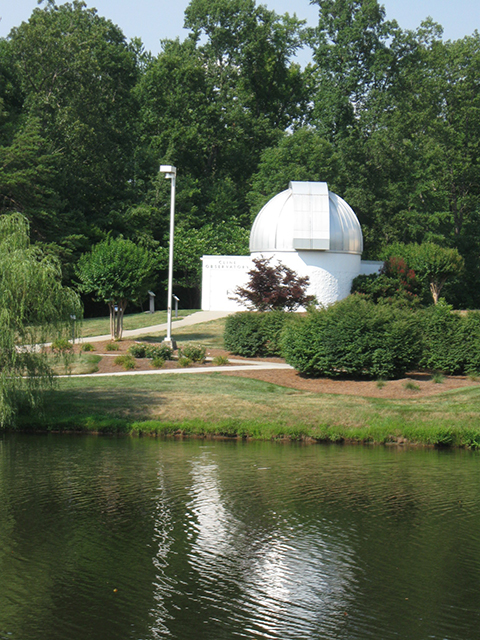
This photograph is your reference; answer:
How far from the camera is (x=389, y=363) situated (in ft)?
83.6

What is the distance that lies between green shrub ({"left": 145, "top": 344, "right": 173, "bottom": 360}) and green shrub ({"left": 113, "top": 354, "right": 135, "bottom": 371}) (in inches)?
38.4

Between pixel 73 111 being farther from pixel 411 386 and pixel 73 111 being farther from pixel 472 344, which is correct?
pixel 411 386

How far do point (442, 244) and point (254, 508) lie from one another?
161ft

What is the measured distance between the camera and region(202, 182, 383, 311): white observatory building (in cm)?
4141

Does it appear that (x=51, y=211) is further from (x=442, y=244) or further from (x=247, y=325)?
(x=442, y=244)

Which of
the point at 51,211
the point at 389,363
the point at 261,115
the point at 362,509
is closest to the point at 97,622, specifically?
the point at 362,509

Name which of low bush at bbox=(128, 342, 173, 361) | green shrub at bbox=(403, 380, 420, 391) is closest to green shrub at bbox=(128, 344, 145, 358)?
low bush at bbox=(128, 342, 173, 361)

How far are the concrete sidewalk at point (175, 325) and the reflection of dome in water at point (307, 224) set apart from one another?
485cm

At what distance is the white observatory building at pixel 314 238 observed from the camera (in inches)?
1630

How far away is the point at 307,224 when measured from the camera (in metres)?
41.4

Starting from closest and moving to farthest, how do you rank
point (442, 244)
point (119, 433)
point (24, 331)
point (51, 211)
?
point (24, 331)
point (119, 433)
point (51, 211)
point (442, 244)

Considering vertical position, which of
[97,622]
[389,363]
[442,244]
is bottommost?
[97,622]

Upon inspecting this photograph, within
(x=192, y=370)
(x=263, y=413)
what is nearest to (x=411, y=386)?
(x=263, y=413)

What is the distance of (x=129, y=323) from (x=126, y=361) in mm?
15192
